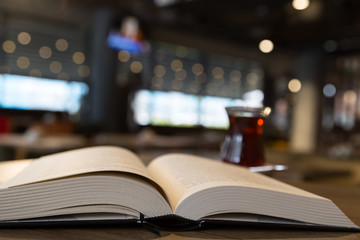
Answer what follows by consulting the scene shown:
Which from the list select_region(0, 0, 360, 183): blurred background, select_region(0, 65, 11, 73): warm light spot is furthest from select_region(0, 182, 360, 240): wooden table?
select_region(0, 65, 11, 73): warm light spot

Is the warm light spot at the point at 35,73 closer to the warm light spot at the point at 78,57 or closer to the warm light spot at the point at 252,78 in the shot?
the warm light spot at the point at 78,57

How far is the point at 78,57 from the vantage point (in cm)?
973

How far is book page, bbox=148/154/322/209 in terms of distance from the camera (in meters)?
0.60

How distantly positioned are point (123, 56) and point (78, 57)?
1.23 meters

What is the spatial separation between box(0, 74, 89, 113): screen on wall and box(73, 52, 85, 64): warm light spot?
1.89ft

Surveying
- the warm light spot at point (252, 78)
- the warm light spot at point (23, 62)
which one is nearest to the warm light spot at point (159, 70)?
the warm light spot at point (23, 62)

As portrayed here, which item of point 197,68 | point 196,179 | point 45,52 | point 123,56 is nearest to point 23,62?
point 45,52

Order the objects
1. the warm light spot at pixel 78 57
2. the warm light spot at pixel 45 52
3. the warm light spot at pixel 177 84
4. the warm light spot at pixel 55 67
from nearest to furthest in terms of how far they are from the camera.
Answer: the warm light spot at pixel 45 52
the warm light spot at pixel 55 67
the warm light spot at pixel 78 57
the warm light spot at pixel 177 84

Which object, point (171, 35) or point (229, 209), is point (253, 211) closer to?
point (229, 209)

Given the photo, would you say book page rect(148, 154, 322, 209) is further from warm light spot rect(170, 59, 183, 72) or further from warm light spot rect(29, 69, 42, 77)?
warm light spot rect(170, 59, 183, 72)

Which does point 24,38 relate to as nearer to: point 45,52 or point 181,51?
point 45,52

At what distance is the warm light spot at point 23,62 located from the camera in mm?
8969

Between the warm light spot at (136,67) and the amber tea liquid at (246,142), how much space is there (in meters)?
9.00

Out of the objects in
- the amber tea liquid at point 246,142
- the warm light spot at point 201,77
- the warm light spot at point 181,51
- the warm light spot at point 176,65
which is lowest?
the amber tea liquid at point 246,142
